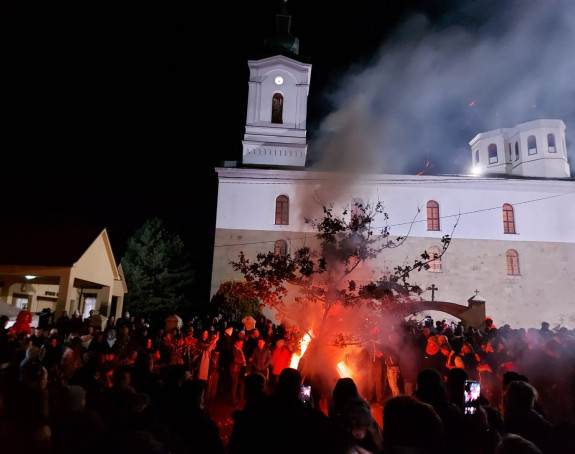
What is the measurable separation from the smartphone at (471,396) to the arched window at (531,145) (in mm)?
38097

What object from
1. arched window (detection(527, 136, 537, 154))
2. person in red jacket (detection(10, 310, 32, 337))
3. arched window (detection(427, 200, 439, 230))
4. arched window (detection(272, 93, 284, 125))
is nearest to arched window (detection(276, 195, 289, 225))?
arched window (detection(272, 93, 284, 125))

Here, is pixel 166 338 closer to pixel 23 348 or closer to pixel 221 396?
pixel 221 396

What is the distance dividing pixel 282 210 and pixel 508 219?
1570 cm

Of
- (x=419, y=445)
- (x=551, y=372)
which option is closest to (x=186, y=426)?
(x=419, y=445)

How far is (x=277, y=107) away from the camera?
32.5 meters

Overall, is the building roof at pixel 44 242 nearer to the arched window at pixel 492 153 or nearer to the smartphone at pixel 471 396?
the smartphone at pixel 471 396

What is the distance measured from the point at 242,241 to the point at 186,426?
23667mm

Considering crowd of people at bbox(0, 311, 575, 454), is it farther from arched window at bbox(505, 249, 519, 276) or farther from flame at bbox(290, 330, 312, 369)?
arched window at bbox(505, 249, 519, 276)

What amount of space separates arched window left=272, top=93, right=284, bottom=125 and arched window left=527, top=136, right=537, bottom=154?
22554 mm

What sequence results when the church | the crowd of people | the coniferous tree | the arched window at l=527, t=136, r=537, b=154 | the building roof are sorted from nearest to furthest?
the crowd of people → the building roof → the church → the coniferous tree → the arched window at l=527, t=136, r=537, b=154

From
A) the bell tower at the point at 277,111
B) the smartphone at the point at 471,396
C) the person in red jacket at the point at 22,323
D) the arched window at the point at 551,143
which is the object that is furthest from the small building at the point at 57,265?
the arched window at the point at 551,143

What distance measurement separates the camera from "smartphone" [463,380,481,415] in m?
3.98

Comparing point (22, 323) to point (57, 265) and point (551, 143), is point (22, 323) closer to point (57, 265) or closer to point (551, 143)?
point (57, 265)

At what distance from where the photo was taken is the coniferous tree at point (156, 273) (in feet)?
108
